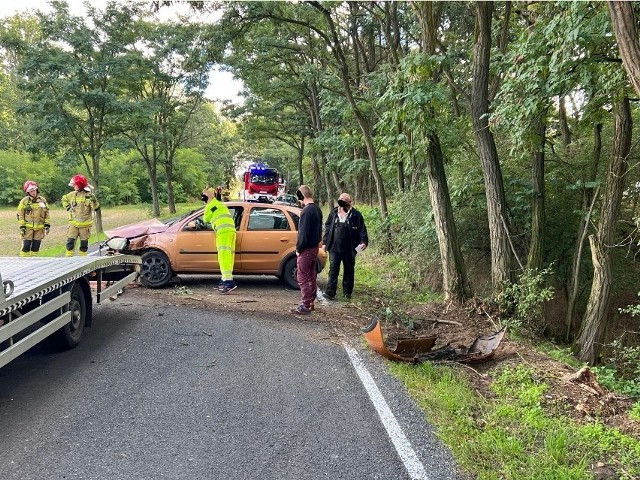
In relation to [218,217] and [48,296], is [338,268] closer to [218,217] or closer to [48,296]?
[218,217]

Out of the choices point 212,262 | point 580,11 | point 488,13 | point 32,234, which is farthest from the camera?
point 32,234

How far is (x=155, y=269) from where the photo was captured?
30.2 feet

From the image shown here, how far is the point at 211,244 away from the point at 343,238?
2472 millimetres

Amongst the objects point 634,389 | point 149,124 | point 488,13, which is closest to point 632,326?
point 634,389

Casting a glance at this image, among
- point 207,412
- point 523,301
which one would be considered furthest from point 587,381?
point 207,412

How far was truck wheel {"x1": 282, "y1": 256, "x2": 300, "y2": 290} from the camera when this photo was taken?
970 cm

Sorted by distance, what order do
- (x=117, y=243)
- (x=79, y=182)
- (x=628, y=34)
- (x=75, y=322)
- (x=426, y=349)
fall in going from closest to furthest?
1. (x=628, y=34)
2. (x=75, y=322)
3. (x=426, y=349)
4. (x=117, y=243)
5. (x=79, y=182)

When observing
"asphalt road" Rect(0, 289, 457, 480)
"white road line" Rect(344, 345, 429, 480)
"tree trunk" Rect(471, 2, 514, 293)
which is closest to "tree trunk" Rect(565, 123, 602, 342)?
"tree trunk" Rect(471, 2, 514, 293)

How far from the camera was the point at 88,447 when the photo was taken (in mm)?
3590

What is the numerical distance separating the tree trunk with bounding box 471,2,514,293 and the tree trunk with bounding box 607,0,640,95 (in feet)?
13.2

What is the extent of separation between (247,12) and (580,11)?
28.4ft

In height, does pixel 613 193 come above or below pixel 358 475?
above

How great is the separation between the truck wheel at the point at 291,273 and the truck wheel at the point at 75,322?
4246 millimetres

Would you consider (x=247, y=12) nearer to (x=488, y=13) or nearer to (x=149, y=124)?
(x=488, y=13)
